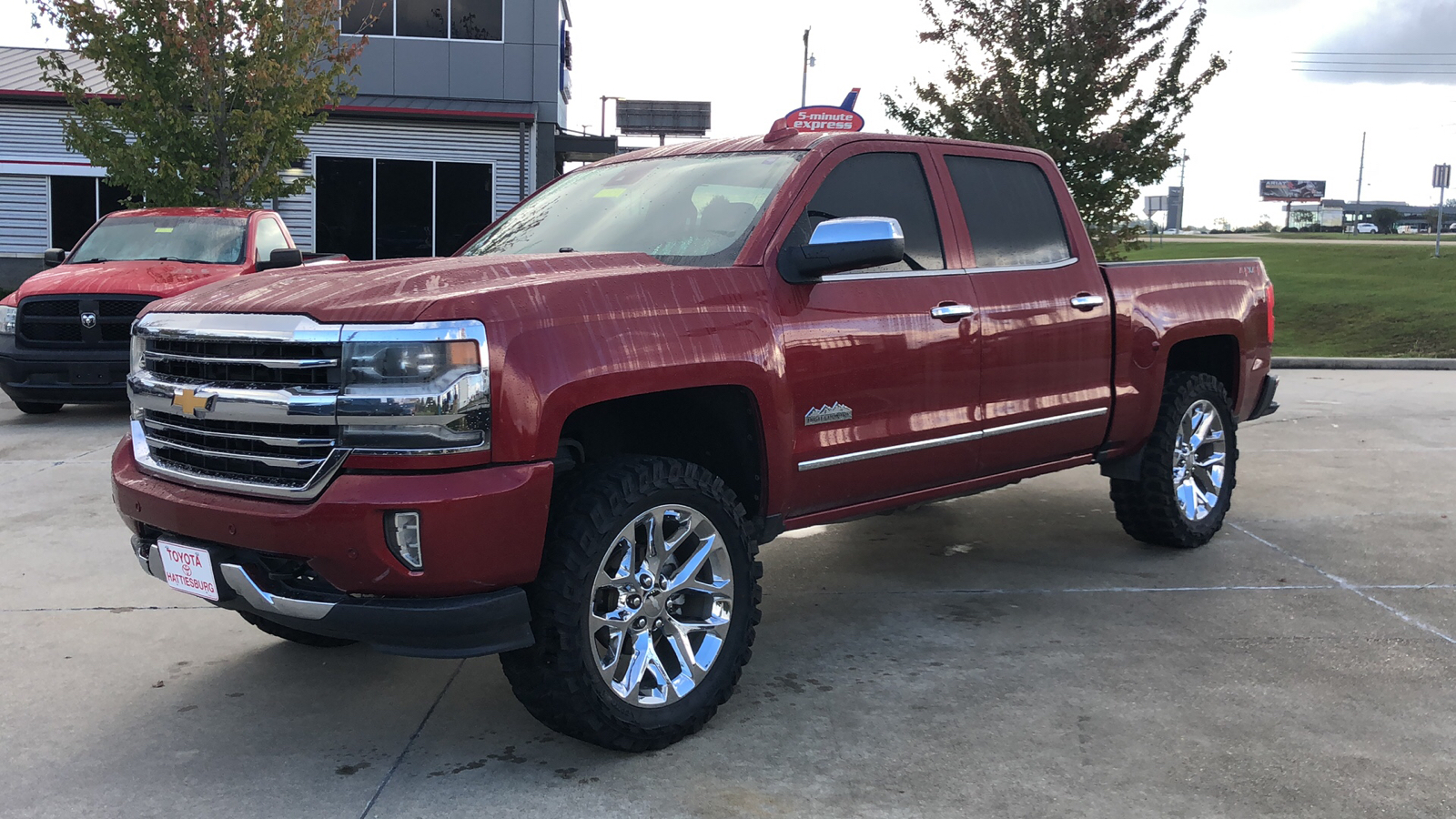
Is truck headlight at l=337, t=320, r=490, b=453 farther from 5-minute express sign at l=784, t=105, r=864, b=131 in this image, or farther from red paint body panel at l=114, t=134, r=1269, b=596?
5-minute express sign at l=784, t=105, r=864, b=131

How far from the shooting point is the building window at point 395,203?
76.7ft

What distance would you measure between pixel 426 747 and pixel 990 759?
172 centimetres

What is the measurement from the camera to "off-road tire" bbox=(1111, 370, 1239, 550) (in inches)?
234

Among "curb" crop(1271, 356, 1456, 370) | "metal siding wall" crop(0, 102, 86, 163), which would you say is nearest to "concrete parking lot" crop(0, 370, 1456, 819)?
"curb" crop(1271, 356, 1456, 370)

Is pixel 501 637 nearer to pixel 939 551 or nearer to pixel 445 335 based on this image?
pixel 445 335

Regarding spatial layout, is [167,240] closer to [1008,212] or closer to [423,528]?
[1008,212]

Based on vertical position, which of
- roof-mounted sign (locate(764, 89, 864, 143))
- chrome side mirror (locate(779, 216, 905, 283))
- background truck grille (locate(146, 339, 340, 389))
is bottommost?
background truck grille (locate(146, 339, 340, 389))

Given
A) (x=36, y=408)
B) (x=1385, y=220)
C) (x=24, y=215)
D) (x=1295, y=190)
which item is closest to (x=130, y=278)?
(x=36, y=408)

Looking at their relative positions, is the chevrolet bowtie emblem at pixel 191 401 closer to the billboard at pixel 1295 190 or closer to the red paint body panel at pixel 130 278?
the red paint body panel at pixel 130 278

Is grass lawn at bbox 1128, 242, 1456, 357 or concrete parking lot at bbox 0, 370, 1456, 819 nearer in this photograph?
concrete parking lot at bbox 0, 370, 1456, 819

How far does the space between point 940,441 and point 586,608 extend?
1.80 meters

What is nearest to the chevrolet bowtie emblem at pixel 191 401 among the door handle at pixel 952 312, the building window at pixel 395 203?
the door handle at pixel 952 312

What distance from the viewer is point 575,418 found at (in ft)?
12.3

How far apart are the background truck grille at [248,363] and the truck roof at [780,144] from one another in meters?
2.09
